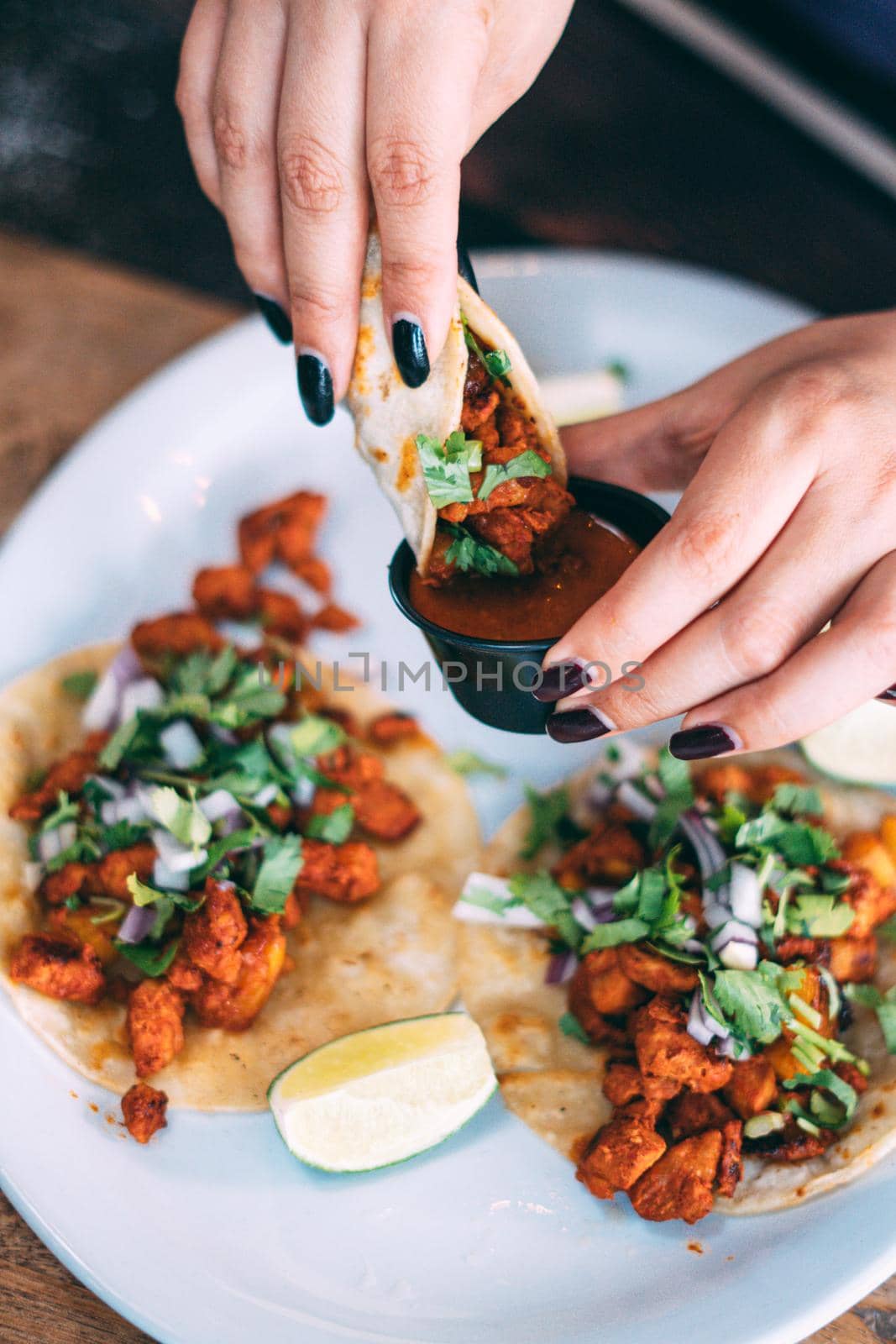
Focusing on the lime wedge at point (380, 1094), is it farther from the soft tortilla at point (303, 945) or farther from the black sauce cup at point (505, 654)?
the black sauce cup at point (505, 654)

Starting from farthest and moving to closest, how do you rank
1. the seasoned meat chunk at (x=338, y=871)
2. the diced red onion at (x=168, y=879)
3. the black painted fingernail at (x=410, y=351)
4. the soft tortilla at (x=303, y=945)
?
the seasoned meat chunk at (x=338, y=871) < the diced red onion at (x=168, y=879) < the soft tortilla at (x=303, y=945) < the black painted fingernail at (x=410, y=351)

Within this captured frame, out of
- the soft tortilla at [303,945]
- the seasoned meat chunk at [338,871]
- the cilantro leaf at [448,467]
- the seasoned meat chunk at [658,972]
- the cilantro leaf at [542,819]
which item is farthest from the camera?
the cilantro leaf at [542,819]

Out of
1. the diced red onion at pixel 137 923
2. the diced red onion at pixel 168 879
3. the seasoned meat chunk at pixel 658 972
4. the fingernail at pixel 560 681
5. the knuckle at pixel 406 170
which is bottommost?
the diced red onion at pixel 137 923

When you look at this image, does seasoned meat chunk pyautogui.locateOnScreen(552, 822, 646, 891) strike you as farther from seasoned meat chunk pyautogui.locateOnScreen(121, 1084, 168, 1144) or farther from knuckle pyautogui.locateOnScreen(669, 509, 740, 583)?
seasoned meat chunk pyautogui.locateOnScreen(121, 1084, 168, 1144)

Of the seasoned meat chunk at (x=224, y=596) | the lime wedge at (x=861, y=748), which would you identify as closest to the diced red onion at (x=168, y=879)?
the seasoned meat chunk at (x=224, y=596)

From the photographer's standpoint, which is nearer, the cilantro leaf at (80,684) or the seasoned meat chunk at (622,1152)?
the seasoned meat chunk at (622,1152)

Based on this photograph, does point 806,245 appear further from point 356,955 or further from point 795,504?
point 356,955
